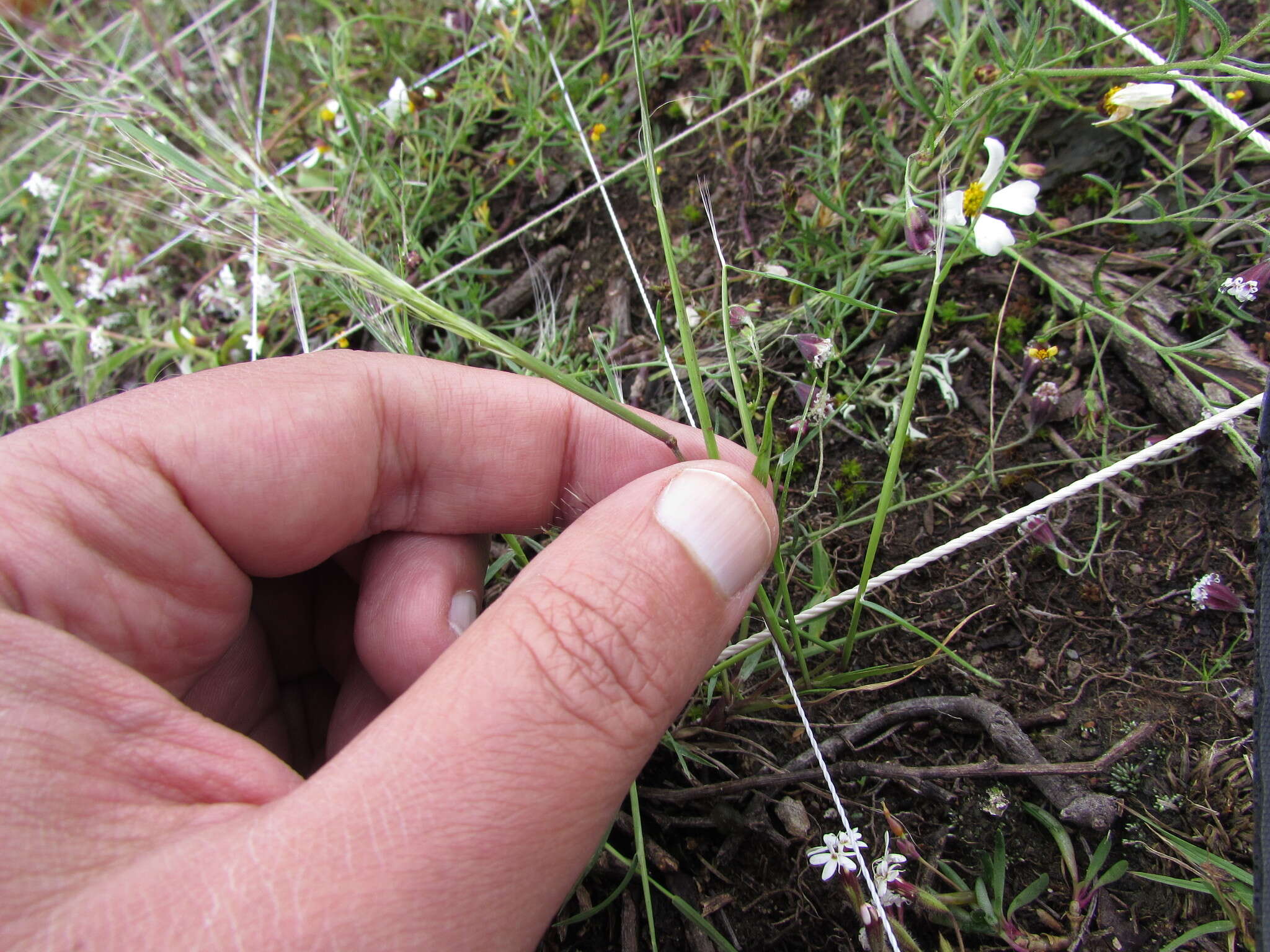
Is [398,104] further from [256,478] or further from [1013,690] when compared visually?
[1013,690]

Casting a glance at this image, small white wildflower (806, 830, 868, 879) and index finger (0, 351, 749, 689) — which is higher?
index finger (0, 351, 749, 689)

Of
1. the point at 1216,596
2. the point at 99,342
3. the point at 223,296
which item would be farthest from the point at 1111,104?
the point at 99,342

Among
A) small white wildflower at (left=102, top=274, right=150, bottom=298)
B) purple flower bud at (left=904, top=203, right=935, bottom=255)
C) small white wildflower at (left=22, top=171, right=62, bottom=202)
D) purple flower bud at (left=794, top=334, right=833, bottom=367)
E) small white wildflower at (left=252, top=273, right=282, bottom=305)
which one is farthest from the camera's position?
small white wildflower at (left=22, top=171, right=62, bottom=202)

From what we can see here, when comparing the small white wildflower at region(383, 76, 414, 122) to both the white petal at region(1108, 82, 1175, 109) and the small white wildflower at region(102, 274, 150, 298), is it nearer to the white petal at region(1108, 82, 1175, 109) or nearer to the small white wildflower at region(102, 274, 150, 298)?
the small white wildflower at region(102, 274, 150, 298)

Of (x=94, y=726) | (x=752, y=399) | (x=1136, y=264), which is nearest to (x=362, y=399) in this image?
(x=94, y=726)

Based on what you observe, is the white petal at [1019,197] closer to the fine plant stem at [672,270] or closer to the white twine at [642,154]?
the fine plant stem at [672,270]

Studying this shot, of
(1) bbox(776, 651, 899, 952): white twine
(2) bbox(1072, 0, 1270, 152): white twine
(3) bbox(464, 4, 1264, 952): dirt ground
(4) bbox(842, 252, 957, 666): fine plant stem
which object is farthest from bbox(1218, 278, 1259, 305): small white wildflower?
(1) bbox(776, 651, 899, 952): white twine
